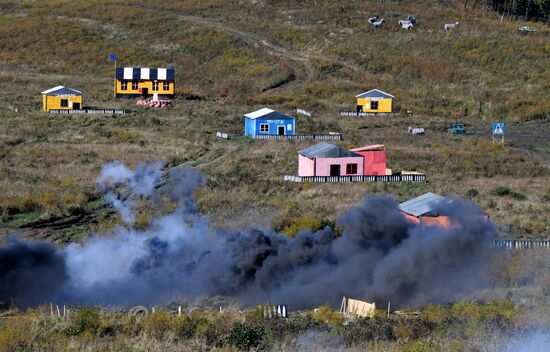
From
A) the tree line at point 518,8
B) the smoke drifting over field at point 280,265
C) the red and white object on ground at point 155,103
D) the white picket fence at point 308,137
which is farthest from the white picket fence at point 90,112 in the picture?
the tree line at point 518,8

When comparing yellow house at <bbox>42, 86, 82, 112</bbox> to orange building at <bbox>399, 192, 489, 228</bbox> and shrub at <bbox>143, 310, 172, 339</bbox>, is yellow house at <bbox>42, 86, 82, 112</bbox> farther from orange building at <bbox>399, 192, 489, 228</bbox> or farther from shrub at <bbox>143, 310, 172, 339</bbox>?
shrub at <bbox>143, 310, 172, 339</bbox>

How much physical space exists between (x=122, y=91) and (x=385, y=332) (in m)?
65.6

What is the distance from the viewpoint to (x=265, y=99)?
83.9 metres

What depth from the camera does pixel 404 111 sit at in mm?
80188

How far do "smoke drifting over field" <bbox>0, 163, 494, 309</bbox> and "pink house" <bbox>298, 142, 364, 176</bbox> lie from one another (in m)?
14.3

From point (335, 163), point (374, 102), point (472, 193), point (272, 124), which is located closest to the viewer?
point (472, 193)

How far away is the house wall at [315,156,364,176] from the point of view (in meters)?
46.3

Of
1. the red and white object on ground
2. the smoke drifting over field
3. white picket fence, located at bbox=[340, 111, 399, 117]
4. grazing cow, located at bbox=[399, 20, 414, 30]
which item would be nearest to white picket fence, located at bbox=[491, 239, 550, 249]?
the smoke drifting over field

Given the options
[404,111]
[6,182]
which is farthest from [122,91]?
[6,182]

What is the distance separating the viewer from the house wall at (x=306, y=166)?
46438 mm

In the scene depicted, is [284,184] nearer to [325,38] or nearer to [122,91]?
[122,91]

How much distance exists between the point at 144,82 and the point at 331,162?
134 feet

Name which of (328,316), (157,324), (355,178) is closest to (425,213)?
(328,316)

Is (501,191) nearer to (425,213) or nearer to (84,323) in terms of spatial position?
(425,213)
